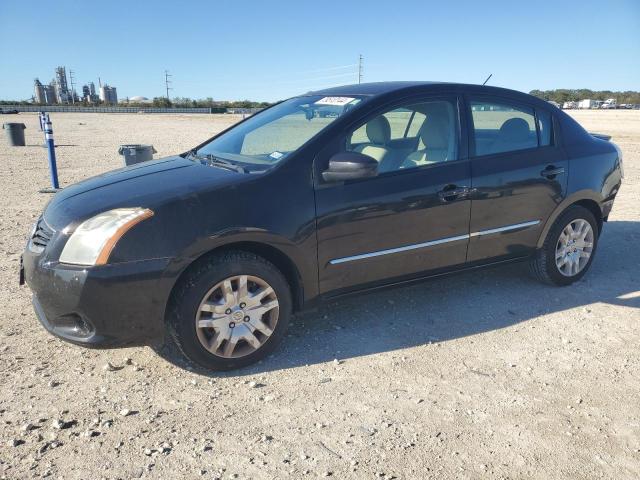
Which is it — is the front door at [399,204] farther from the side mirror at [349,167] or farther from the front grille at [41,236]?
the front grille at [41,236]

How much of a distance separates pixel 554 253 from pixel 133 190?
350cm

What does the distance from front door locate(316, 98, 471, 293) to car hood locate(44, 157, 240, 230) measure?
74 centimetres

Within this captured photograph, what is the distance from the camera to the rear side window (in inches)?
157

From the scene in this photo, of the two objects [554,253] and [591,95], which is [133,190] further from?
[591,95]

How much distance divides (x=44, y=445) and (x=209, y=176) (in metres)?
1.75

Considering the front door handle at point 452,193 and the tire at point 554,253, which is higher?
the front door handle at point 452,193

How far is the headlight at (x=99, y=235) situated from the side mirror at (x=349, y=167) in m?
1.14

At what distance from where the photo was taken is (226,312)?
10.2 feet

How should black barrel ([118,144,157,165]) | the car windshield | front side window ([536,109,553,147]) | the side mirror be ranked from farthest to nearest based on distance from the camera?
black barrel ([118,144,157,165])
front side window ([536,109,553,147])
the car windshield
the side mirror

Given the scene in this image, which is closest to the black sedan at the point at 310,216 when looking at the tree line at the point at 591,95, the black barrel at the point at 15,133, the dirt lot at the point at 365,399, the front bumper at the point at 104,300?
the front bumper at the point at 104,300

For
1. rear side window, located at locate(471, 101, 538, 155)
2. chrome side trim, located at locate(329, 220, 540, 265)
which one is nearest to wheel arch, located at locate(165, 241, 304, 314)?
chrome side trim, located at locate(329, 220, 540, 265)

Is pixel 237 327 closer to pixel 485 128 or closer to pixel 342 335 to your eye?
pixel 342 335

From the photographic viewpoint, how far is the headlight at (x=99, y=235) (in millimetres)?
2805

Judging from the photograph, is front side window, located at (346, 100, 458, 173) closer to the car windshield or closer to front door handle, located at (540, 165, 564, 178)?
the car windshield
